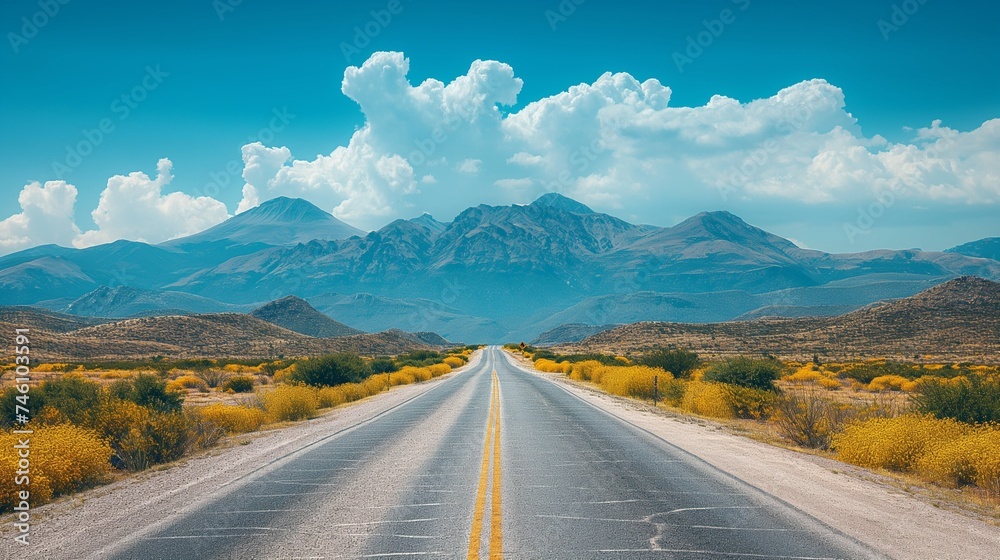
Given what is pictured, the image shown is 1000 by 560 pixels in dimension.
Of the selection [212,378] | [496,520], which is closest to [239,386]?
[212,378]

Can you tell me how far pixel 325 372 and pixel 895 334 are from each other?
259 ft

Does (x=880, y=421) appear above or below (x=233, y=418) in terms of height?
above

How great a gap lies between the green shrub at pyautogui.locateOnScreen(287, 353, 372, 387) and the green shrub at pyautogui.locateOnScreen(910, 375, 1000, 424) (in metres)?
26.7

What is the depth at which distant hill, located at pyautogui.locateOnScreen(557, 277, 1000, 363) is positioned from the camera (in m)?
73.4

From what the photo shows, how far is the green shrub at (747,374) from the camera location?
1012 inches

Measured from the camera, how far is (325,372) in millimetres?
34344

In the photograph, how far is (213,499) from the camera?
9672 mm

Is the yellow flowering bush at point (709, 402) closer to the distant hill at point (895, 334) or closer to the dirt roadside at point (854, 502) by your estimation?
the dirt roadside at point (854, 502)

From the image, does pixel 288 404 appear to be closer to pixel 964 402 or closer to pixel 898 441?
pixel 898 441

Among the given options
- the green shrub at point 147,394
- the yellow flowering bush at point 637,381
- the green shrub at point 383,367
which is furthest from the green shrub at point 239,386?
the yellow flowering bush at point 637,381

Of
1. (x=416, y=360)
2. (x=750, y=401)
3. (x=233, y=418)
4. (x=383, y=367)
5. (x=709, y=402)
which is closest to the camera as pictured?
(x=233, y=418)

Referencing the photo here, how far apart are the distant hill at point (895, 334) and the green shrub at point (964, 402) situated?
53613 mm

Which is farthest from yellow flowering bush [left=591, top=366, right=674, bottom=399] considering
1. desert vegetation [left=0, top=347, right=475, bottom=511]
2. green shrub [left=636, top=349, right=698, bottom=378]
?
desert vegetation [left=0, top=347, right=475, bottom=511]

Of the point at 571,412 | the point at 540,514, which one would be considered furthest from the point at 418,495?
the point at 571,412
